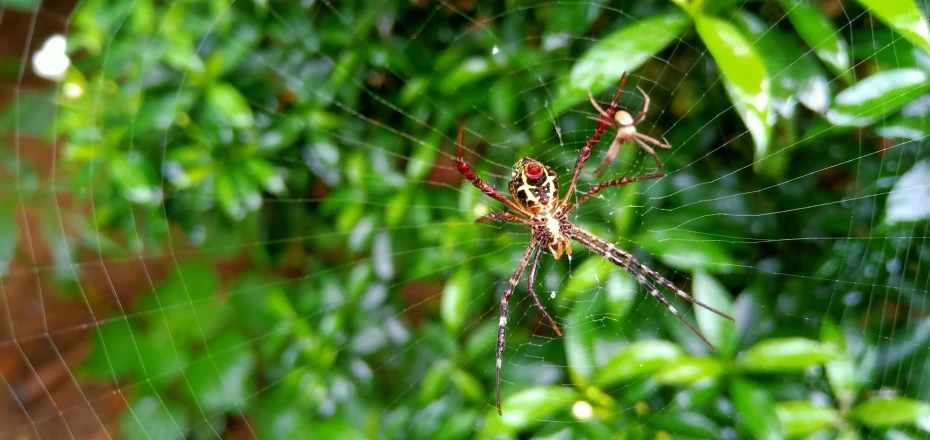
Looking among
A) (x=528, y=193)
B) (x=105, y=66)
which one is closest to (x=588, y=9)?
(x=528, y=193)

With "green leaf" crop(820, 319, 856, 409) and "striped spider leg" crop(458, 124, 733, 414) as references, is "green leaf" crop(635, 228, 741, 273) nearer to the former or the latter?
"striped spider leg" crop(458, 124, 733, 414)

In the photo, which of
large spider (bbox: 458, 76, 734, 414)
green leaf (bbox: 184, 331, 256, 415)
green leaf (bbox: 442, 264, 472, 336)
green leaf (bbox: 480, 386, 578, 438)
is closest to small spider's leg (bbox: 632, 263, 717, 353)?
large spider (bbox: 458, 76, 734, 414)

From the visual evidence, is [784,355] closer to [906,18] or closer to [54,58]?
[906,18]

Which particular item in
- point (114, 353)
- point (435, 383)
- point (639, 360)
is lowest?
point (114, 353)

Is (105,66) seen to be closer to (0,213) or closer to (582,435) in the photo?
(0,213)

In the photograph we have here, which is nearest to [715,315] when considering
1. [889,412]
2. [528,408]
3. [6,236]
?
[889,412]
